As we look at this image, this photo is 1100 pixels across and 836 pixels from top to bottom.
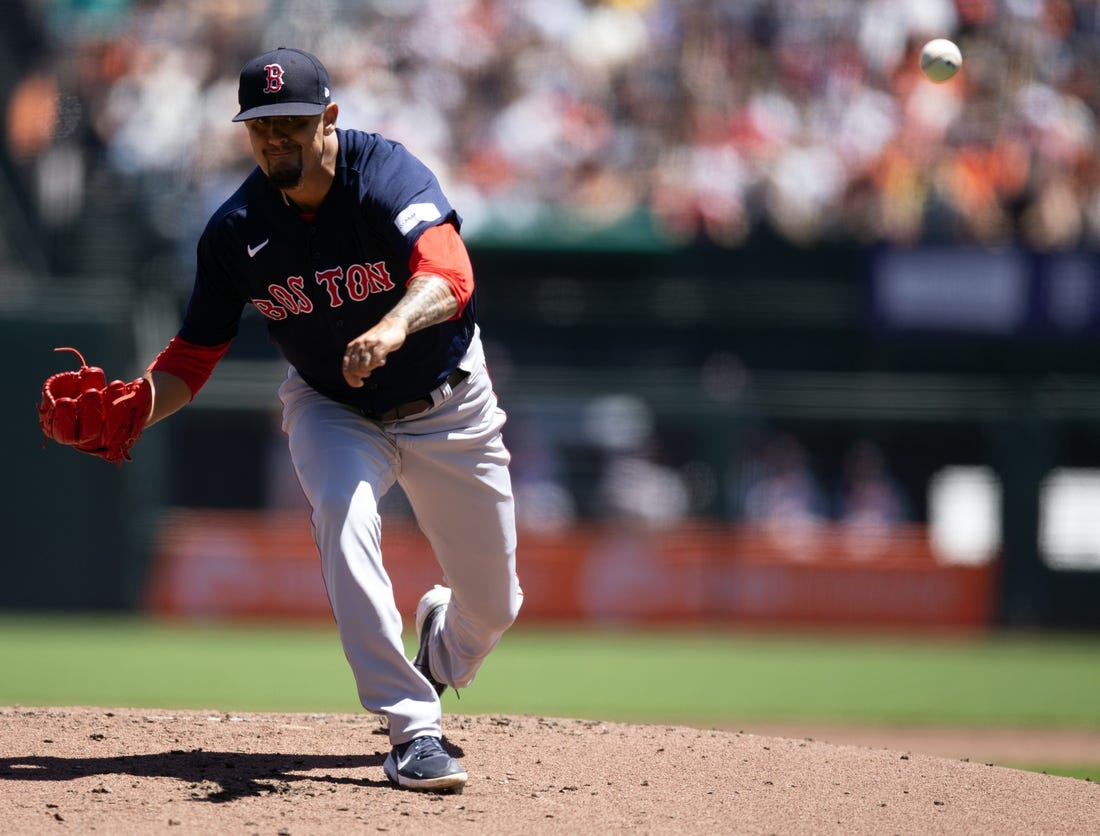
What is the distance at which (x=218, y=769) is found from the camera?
439 centimetres

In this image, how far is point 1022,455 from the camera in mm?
12328

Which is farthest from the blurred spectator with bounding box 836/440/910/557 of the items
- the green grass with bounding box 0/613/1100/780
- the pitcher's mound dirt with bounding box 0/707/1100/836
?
the pitcher's mound dirt with bounding box 0/707/1100/836

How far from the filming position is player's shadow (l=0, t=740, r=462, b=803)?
4.18 meters

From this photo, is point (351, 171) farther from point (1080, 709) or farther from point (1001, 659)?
point (1001, 659)

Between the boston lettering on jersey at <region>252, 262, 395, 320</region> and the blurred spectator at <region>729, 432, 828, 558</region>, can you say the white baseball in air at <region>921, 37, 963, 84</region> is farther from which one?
the blurred spectator at <region>729, 432, 828, 558</region>

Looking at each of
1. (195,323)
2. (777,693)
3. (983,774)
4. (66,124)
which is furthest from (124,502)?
(983,774)

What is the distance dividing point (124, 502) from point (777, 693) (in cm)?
550

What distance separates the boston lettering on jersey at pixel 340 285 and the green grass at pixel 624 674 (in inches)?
144

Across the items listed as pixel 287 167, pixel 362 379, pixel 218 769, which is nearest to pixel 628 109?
pixel 287 167

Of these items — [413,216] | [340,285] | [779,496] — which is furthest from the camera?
[779,496]

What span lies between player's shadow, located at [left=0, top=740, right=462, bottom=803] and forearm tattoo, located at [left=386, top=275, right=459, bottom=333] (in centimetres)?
133

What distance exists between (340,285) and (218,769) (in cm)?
145

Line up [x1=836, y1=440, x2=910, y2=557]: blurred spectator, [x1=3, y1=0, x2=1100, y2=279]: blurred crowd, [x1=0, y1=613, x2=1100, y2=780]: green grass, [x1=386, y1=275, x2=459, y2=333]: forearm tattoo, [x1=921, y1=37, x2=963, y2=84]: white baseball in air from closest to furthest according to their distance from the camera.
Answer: [x1=386, y1=275, x2=459, y2=333]: forearm tattoo < [x1=921, y1=37, x2=963, y2=84]: white baseball in air < [x1=0, y1=613, x2=1100, y2=780]: green grass < [x1=836, y1=440, x2=910, y2=557]: blurred spectator < [x1=3, y1=0, x2=1100, y2=279]: blurred crowd

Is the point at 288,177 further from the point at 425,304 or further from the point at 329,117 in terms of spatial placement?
the point at 425,304
